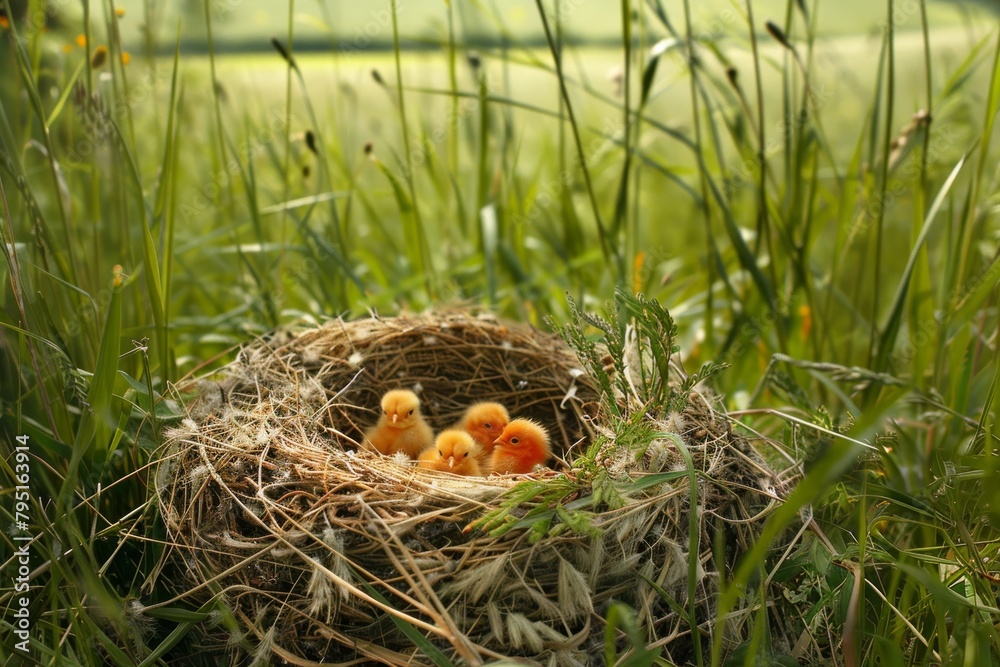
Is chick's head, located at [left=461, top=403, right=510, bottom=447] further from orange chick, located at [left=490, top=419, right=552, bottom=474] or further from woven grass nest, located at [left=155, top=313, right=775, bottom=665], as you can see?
woven grass nest, located at [left=155, top=313, right=775, bottom=665]

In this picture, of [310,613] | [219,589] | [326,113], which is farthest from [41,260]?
[326,113]

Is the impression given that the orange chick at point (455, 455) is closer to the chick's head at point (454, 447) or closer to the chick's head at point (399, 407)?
the chick's head at point (454, 447)

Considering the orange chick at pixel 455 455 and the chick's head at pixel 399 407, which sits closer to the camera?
the orange chick at pixel 455 455

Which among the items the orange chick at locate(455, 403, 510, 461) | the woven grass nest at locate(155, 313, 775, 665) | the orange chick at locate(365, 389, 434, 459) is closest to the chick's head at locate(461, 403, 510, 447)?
the orange chick at locate(455, 403, 510, 461)

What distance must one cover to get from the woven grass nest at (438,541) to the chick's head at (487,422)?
0.54 meters

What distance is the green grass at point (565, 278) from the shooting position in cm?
180

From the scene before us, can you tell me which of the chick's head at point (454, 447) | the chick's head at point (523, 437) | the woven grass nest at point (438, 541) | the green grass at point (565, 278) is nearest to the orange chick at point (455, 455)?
the chick's head at point (454, 447)

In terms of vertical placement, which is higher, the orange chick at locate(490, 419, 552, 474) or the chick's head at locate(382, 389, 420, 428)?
the chick's head at locate(382, 389, 420, 428)

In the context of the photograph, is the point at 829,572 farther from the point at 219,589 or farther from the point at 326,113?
the point at 326,113

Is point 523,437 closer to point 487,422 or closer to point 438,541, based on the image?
point 487,422

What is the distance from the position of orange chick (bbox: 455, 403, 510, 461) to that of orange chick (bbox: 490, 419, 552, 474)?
0.64 ft

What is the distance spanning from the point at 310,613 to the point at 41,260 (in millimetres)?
1428

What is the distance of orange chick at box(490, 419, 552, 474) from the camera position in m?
2.39

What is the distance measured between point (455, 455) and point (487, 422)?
0.30m
